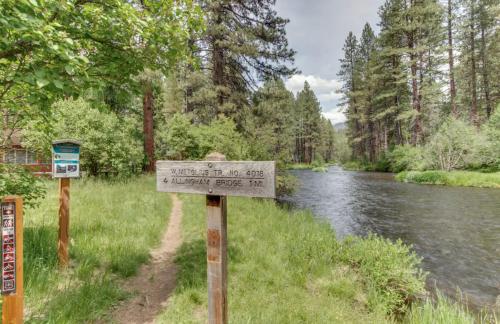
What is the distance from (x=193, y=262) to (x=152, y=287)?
0.90 meters

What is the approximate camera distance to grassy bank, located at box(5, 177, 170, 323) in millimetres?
3248

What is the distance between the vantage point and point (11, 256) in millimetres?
2250

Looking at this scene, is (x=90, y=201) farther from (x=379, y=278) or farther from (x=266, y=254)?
(x=379, y=278)

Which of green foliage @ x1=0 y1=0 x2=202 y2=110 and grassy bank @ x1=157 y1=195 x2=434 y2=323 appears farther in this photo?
grassy bank @ x1=157 y1=195 x2=434 y2=323

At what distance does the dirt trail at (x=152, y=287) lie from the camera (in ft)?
11.5

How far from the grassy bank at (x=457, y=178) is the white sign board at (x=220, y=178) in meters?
21.9

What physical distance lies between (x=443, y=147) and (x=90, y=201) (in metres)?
24.8

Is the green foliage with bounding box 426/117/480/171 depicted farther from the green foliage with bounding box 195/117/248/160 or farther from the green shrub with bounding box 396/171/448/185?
the green foliage with bounding box 195/117/248/160

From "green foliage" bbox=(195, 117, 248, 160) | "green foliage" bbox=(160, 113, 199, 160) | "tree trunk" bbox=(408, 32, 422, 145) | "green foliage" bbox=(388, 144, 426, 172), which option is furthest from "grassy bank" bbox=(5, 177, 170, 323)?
"tree trunk" bbox=(408, 32, 422, 145)

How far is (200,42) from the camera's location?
1541 cm

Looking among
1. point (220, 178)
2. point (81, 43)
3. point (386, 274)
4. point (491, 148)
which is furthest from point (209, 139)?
point (491, 148)

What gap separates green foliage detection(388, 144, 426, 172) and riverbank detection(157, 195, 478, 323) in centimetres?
2158

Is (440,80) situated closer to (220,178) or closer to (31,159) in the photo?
(220,178)

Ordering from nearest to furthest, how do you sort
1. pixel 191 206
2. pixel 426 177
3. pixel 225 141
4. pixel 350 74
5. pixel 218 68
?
pixel 191 206 < pixel 225 141 < pixel 218 68 < pixel 426 177 < pixel 350 74
